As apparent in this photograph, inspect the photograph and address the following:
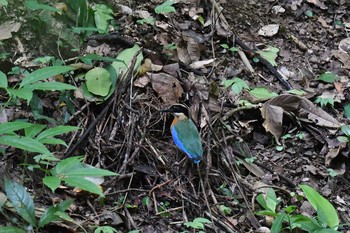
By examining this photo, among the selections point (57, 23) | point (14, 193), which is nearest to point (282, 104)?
point (57, 23)

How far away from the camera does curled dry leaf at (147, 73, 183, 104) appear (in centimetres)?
445

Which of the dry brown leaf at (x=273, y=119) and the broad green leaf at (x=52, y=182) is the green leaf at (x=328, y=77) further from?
the broad green leaf at (x=52, y=182)

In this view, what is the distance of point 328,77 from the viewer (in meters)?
5.47

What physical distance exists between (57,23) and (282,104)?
216 cm

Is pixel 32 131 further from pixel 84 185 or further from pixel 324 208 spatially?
pixel 324 208

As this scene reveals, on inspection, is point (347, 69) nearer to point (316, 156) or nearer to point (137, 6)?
point (316, 156)

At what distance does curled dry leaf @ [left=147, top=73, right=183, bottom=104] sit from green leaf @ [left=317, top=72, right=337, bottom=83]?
1.74 meters

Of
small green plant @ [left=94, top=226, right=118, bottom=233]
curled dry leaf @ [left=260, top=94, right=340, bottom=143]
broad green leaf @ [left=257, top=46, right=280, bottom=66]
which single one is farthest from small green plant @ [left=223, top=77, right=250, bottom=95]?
small green plant @ [left=94, top=226, right=118, bottom=233]

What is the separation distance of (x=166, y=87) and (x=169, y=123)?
0.32 m

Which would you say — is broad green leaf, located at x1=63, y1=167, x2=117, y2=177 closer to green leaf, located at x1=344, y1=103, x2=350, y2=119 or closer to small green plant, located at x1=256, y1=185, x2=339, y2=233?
small green plant, located at x1=256, y1=185, x2=339, y2=233

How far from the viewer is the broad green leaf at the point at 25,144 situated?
8.10ft

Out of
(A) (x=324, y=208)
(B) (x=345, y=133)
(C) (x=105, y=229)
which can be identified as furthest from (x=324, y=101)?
(C) (x=105, y=229)

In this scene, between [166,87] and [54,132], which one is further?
[166,87]

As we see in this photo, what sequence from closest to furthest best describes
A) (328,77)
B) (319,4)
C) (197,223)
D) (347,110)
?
(197,223)
(347,110)
(328,77)
(319,4)
